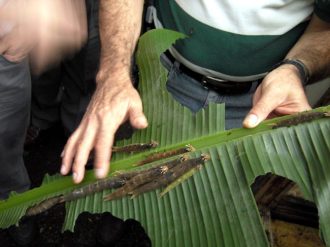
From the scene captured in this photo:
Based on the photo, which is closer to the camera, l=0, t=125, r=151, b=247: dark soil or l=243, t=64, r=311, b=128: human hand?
l=243, t=64, r=311, b=128: human hand

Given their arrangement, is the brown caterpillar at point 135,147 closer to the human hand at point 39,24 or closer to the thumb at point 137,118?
the thumb at point 137,118

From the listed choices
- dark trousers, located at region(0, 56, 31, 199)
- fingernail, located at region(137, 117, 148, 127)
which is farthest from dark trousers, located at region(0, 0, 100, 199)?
fingernail, located at region(137, 117, 148, 127)

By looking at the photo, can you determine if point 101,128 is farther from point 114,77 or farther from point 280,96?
point 280,96

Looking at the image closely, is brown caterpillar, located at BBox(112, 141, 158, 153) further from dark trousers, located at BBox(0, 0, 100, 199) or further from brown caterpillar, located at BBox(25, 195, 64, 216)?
dark trousers, located at BBox(0, 0, 100, 199)

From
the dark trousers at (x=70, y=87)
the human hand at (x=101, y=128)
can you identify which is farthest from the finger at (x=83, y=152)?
the dark trousers at (x=70, y=87)

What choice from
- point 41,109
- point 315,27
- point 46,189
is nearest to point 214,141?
point 46,189

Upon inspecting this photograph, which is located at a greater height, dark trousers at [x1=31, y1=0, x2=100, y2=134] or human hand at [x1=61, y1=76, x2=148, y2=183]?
human hand at [x1=61, y1=76, x2=148, y2=183]

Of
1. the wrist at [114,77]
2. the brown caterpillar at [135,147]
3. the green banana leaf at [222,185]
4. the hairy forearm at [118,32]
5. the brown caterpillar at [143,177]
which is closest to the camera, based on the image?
the green banana leaf at [222,185]
